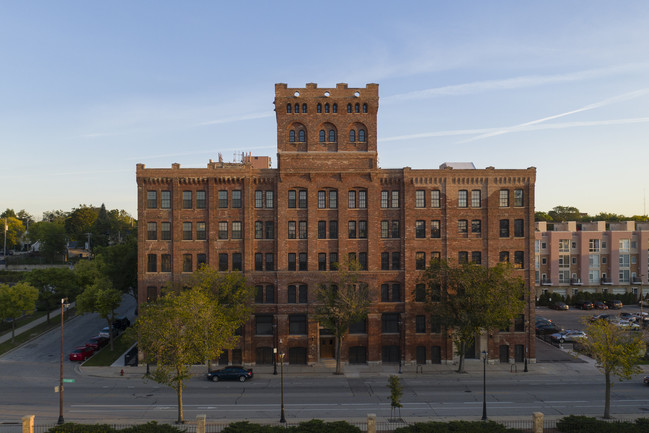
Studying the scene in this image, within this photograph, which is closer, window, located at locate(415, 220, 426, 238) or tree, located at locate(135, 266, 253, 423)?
tree, located at locate(135, 266, 253, 423)

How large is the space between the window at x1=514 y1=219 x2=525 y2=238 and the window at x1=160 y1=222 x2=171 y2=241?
35.3 m

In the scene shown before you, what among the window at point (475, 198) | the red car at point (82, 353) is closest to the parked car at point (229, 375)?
the red car at point (82, 353)

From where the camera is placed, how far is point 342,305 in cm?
4316

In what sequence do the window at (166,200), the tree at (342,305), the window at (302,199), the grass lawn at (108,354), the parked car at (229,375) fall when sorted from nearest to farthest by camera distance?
the parked car at (229,375)
the tree at (342,305)
the grass lawn at (108,354)
the window at (302,199)
the window at (166,200)

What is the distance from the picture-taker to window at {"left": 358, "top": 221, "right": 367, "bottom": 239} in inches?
1877

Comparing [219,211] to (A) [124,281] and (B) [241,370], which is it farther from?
(A) [124,281]

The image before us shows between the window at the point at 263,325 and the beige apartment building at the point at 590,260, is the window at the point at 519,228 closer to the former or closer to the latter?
the window at the point at 263,325

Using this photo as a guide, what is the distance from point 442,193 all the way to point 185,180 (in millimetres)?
26102

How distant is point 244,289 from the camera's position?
4425 cm

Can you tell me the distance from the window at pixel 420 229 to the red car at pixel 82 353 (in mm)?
36511

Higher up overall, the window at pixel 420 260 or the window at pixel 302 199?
the window at pixel 302 199

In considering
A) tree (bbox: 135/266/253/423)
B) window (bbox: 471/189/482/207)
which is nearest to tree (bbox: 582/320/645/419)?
window (bbox: 471/189/482/207)

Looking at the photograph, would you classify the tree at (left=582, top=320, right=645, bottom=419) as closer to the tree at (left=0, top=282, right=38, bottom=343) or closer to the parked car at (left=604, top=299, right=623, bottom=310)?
the parked car at (left=604, top=299, right=623, bottom=310)

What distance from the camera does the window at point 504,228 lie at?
4844 cm
